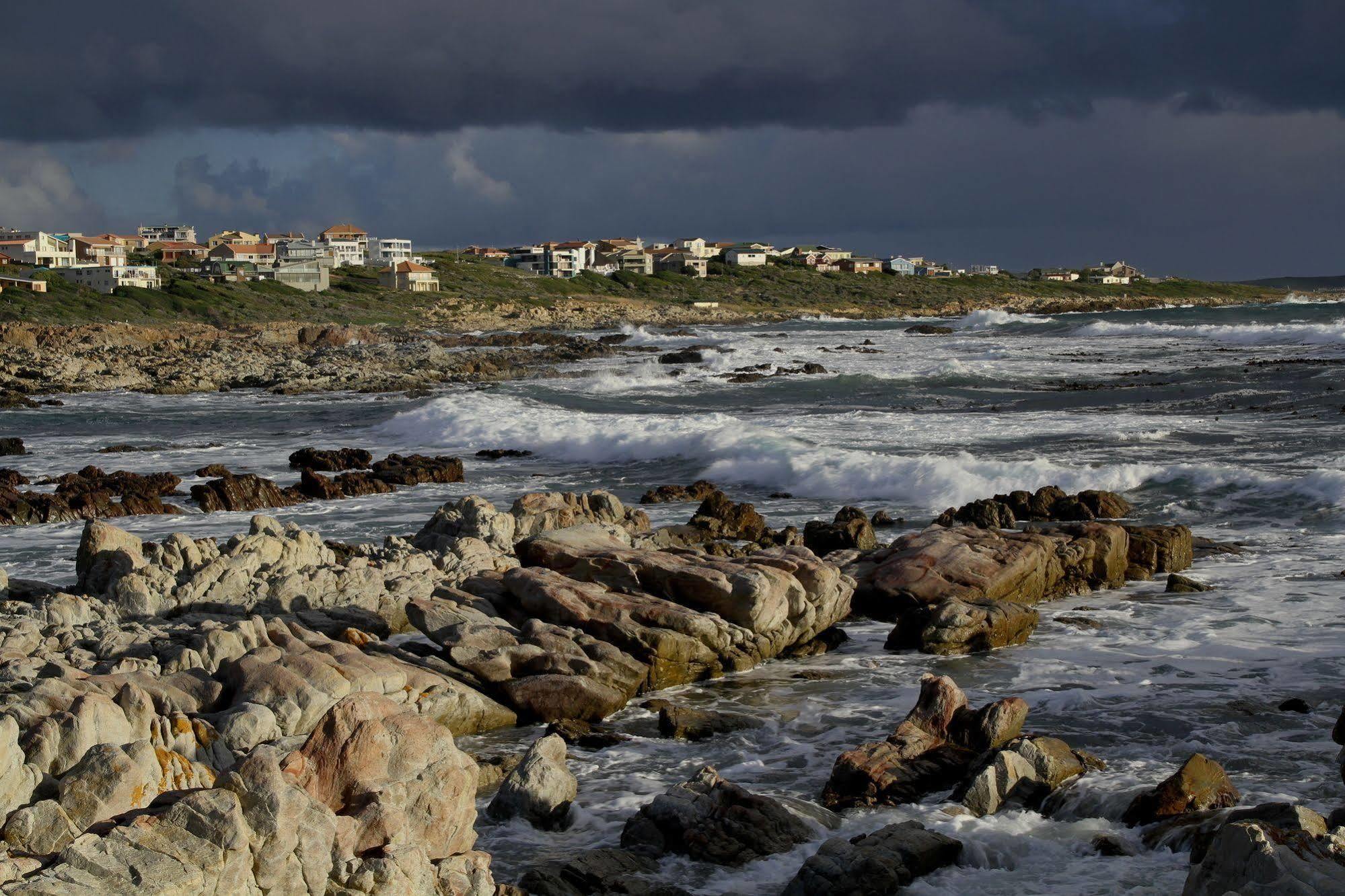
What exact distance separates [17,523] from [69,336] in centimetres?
5183

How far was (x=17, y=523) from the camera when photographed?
21.2 meters

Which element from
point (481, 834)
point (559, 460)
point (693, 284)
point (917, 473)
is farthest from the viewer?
point (693, 284)

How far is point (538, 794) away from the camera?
881cm

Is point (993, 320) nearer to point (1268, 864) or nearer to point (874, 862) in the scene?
point (874, 862)

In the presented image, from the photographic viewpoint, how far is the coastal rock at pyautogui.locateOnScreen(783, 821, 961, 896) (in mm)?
7340

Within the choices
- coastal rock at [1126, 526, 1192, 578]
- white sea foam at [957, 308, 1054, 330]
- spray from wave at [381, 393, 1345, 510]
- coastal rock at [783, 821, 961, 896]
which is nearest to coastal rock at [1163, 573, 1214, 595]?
coastal rock at [1126, 526, 1192, 578]

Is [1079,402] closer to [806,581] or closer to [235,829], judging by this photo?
[806,581]

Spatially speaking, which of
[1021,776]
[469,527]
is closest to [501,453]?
[469,527]

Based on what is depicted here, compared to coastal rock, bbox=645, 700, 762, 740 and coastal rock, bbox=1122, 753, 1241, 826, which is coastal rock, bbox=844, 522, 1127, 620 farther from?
coastal rock, bbox=1122, 753, 1241, 826

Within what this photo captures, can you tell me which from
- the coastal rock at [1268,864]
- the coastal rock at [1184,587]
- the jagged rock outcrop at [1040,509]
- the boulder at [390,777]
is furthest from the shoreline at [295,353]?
the coastal rock at [1268,864]

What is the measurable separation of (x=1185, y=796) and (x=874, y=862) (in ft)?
7.66

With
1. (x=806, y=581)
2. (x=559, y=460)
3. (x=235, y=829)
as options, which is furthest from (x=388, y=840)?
(x=559, y=460)

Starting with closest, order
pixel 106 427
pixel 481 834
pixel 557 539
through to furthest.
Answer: pixel 481 834
pixel 557 539
pixel 106 427

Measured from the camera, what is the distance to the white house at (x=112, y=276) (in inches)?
4090
